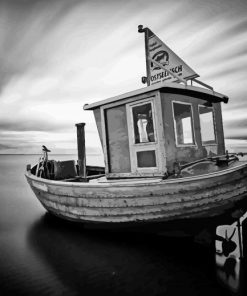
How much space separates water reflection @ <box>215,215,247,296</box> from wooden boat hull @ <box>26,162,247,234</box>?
0.69 meters

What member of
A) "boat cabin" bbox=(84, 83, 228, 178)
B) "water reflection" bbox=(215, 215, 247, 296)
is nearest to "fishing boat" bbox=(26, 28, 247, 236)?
"boat cabin" bbox=(84, 83, 228, 178)

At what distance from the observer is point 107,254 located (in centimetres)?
472

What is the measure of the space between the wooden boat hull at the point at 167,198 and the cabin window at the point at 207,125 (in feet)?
5.59

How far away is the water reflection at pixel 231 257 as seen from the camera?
11.0 feet

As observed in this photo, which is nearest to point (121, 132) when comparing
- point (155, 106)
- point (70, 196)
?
point (155, 106)

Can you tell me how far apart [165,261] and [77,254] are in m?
1.92

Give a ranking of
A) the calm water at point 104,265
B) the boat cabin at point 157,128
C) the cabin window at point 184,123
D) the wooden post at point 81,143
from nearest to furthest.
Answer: the calm water at point 104,265, the boat cabin at point 157,128, the cabin window at point 184,123, the wooden post at point 81,143

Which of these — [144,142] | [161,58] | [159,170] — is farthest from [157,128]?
[161,58]

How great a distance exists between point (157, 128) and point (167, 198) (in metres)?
1.56

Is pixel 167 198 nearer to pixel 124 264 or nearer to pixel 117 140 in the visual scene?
pixel 124 264

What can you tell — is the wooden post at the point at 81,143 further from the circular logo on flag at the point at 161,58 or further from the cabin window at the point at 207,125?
the cabin window at the point at 207,125

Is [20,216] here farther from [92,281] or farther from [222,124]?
[222,124]

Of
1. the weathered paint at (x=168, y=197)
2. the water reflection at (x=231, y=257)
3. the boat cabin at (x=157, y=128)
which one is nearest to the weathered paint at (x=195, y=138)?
the boat cabin at (x=157, y=128)

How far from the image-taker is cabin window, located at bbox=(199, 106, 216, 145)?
5762mm
